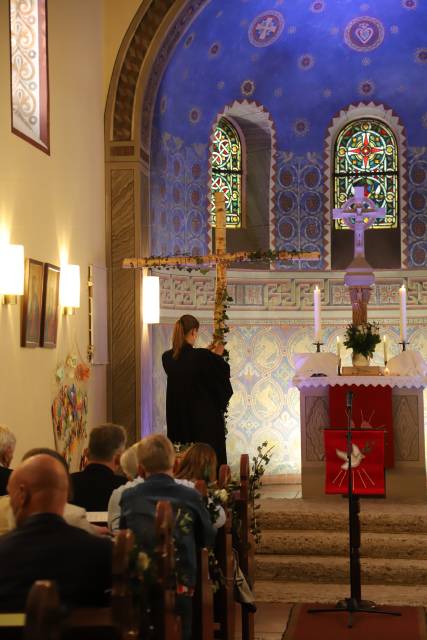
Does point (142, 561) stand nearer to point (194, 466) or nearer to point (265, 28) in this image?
point (194, 466)

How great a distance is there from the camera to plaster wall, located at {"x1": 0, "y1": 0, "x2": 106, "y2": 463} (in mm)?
7852

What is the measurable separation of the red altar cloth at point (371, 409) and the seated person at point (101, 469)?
5062 mm

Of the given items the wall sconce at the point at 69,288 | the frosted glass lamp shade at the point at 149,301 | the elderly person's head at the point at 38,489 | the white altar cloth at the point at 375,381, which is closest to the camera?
the elderly person's head at the point at 38,489

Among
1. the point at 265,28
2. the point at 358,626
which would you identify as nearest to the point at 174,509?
the point at 358,626

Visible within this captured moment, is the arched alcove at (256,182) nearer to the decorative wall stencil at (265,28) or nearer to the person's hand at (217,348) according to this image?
the decorative wall stencil at (265,28)

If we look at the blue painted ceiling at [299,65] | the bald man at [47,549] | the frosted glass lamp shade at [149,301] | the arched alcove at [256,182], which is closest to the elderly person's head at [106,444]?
the bald man at [47,549]

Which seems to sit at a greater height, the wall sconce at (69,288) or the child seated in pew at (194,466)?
the wall sconce at (69,288)

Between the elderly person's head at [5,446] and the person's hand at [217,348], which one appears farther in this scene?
the person's hand at [217,348]

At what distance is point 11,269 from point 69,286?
1740 millimetres

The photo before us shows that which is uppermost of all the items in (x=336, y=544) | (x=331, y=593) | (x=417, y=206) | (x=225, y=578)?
(x=417, y=206)

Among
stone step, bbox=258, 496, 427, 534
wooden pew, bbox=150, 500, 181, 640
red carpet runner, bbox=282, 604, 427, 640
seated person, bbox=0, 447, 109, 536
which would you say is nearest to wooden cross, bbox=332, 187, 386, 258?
stone step, bbox=258, 496, 427, 534

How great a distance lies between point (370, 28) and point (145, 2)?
3485 mm

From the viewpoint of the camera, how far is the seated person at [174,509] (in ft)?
16.1

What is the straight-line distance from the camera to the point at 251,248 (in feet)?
45.4
